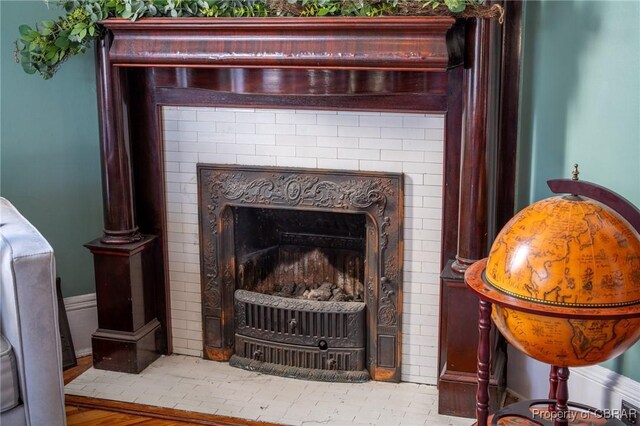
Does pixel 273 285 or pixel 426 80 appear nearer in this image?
pixel 426 80

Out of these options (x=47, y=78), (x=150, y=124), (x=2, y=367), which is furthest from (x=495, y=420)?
(x=47, y=78)

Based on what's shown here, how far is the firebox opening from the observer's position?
3.69 m

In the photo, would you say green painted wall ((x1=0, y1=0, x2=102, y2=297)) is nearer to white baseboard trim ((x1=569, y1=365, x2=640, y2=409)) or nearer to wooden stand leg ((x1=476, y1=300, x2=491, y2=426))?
wooden stand leg ((x1=476, y1=300, x2=491, y2=426))

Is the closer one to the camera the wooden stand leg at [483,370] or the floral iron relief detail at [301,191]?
the wooden stand leg at [483,370]

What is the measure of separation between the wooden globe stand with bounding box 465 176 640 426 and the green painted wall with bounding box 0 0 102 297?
203cm

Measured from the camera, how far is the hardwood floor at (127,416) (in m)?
3.21

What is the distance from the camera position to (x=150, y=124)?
361 cm

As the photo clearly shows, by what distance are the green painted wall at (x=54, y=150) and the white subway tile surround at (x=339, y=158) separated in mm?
435

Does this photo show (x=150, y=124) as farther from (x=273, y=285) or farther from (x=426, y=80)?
(x=426, y=80)

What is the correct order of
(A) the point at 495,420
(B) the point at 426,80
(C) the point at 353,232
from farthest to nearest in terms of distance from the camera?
(C) the point at 353,232 < (B) the point at 426,80 < (A) the point at 495,420

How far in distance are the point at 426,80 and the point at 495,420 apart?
1313 mm

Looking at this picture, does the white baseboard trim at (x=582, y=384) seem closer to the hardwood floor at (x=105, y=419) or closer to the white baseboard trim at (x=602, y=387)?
the white baseboard trim at (x=602, y=387)

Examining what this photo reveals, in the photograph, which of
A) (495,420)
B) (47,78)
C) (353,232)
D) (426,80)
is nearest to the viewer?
(495,420)
